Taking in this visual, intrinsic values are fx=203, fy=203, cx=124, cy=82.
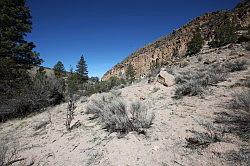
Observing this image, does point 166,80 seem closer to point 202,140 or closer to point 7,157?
point 202,140

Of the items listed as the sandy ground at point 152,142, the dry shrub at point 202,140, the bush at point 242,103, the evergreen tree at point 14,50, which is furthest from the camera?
the evergreen tree at point 14,50

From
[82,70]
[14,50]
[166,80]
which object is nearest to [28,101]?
[14,50]

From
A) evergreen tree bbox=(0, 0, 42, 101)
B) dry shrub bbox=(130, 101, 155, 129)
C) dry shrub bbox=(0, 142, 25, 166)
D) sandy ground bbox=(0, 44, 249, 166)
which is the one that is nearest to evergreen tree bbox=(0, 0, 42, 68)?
evergreen tree bbox=(0, 0, 42, 101)

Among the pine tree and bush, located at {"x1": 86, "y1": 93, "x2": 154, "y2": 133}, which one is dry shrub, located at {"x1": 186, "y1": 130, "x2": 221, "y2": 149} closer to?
bush, located at {"x1": 86, "y1": 93, "x2": 154, "y2": 133}

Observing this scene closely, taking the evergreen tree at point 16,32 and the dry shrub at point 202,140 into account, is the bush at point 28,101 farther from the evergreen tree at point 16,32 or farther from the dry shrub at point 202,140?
the dry shrub at point 202,140

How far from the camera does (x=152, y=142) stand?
166 inches

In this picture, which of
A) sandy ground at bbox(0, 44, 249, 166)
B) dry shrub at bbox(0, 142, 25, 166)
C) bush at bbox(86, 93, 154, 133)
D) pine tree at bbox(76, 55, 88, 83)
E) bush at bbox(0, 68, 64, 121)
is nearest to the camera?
sandy ground at bbox(0, 44, 249, 166)

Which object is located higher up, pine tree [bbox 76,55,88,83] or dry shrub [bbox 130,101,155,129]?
pine tree [bbox 76,55,88,83]

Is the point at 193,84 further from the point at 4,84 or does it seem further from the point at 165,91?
the point at 4,84

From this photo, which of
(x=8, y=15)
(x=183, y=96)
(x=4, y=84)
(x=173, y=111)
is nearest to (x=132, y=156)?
(x=173, y=111)

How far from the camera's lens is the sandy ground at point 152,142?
3400mm

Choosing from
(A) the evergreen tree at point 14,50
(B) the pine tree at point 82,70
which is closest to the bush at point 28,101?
(A) the evergreen tree at point 14,50

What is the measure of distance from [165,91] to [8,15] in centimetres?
1238

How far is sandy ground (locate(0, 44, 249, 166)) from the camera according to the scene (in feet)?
11.2
